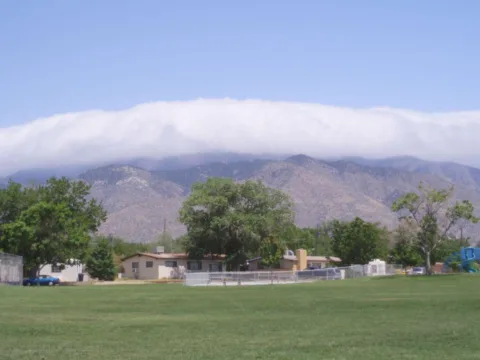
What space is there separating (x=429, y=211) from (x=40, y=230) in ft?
151

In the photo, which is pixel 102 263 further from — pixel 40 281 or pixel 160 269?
pixel 40 281

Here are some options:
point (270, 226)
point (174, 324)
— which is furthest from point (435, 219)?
point (174, 324)

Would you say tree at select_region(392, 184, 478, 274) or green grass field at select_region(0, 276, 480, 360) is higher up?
tree at select_region(392, 184, 478, 274)

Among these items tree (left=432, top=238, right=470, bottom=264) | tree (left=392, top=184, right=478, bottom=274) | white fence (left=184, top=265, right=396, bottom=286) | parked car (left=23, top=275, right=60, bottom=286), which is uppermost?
tree (left=392, top=184, right=478, bottom=274)

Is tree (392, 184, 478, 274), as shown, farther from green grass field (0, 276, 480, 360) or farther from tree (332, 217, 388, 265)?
green grass field (0, 276, 480, 360)

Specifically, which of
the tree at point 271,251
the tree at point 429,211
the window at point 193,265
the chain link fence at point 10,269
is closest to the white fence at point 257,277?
the tree at point 429,211

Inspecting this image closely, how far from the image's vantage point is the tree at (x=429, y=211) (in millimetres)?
79812

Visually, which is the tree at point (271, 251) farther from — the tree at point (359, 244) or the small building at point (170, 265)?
the tree at point (359, 244)

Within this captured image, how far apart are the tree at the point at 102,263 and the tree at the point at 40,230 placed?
13.3m

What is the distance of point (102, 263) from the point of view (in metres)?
109

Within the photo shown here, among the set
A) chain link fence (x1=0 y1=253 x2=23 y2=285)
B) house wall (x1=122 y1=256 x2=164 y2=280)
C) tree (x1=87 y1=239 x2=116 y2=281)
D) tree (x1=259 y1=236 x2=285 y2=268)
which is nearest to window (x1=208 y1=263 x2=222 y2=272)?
house wall (x1=122 y1=256 x2=164 y2=280)

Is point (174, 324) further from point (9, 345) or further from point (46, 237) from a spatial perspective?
point (46, 237)

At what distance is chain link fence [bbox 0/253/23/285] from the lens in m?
74.2

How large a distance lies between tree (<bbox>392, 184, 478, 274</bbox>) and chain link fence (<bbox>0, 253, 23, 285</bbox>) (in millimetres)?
41052
